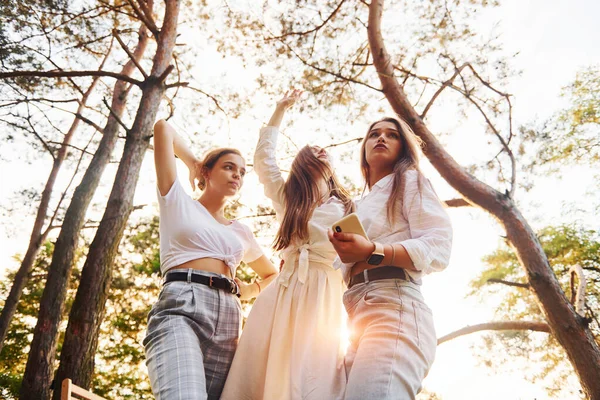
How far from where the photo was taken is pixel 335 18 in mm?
5719

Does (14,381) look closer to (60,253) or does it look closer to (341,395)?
(60,253)

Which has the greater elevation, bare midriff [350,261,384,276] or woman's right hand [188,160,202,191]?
woman's right hand [188,160,202,191]

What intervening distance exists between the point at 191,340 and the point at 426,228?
3.20 feet

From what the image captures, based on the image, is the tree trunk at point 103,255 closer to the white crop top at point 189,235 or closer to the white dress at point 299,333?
the white crop top at point 189,235

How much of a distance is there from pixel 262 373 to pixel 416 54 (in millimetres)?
5077

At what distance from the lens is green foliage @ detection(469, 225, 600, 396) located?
977 centimetres

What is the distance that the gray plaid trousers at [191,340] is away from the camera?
5.05ft

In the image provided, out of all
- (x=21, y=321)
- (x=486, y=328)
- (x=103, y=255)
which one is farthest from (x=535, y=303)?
(x=21, y=321)

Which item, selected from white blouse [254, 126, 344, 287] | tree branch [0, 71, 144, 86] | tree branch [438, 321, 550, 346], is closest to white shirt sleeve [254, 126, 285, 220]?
white blouse [254, 126, 344, 287]

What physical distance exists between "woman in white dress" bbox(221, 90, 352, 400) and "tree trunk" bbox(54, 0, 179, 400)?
7.61 ft

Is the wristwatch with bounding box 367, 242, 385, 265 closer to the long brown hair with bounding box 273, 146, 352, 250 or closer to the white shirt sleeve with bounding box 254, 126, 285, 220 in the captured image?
the long brown hair with bounding box 273, 146, 352, 250

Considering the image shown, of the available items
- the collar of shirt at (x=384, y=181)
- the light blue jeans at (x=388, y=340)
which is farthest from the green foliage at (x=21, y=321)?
the light blue jeans at (x=388, y=340)

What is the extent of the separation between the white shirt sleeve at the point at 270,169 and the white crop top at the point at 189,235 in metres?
0.29

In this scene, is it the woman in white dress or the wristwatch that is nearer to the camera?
the wristwatch
